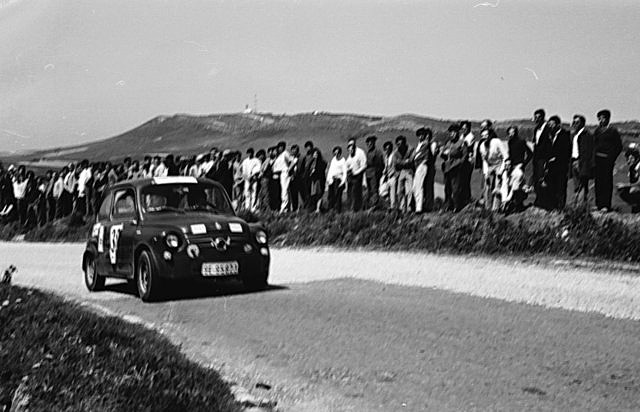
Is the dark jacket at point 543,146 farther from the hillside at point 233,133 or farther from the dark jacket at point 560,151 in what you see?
the hillside at point 233,133

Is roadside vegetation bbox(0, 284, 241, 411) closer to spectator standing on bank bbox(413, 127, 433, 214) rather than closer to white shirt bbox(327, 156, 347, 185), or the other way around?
spectator standing on bank bbox(413, 127, 433, 214)

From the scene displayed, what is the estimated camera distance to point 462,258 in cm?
1670

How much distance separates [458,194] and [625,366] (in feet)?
37.4

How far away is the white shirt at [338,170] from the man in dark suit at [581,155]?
5781 millimetres

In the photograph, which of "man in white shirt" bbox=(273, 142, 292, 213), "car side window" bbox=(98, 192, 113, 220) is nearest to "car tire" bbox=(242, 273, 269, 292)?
"car side window" bbox=(98, 192, 113, 220)

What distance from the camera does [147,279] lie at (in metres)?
12.7

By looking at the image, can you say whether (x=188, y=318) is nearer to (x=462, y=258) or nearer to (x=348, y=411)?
(x=348, y=411)

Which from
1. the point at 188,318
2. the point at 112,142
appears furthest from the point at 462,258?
the point at 112,142

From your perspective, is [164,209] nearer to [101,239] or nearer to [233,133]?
[101,239]

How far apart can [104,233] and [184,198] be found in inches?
59.2

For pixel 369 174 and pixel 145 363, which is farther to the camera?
pixel 369 174

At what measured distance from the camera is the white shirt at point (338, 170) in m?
21.8

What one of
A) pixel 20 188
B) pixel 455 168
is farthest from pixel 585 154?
pixel 20 188

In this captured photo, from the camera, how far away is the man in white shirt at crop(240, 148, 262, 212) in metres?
24.5
